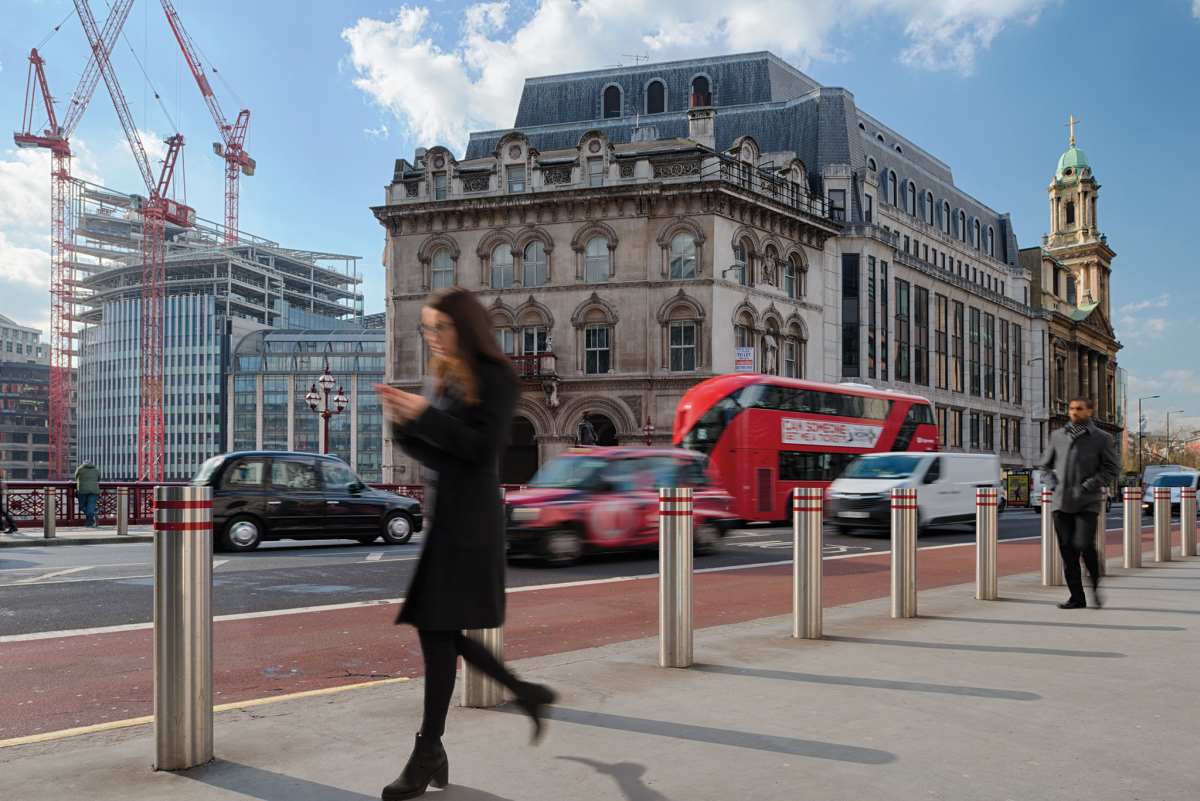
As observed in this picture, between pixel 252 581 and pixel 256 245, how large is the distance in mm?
163952

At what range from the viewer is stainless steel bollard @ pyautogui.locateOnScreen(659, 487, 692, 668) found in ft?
20.1

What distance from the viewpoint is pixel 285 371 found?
13038 centimetres

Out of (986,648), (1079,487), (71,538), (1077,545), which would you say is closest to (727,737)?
(986,648)

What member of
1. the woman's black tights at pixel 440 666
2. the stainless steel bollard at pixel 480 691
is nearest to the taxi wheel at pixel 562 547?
the stainless steel bollard at pixel 480 691

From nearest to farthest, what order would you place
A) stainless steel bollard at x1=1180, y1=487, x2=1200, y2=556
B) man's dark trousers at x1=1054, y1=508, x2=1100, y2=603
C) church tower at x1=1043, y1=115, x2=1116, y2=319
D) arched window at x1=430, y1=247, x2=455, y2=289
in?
man's dark trousers at x1=1054, y1=508, x2=1100, y2=603, stainless steel bollard at x1=1180, y1=487, x2=1200, y2=556, arched window at x1=430, y1=247, x2=455, y2=289, church tower at x1=1043, y1=115, x2=1116, y2=319

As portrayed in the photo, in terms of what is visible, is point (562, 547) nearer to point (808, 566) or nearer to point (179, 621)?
point (808, 566)

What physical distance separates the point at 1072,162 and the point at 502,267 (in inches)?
3246

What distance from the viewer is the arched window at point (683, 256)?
42031 mm

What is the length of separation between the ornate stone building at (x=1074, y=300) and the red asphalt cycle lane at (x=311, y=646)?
228ft

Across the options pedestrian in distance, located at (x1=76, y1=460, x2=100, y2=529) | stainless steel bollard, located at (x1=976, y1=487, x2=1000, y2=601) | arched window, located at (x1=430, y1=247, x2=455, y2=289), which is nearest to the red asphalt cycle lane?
stainless steel bollard, located at (x1=976, y1=487, x2=1000, y2=601)

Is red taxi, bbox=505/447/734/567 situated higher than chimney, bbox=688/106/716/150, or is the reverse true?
chimney, bbox=688/106/716/150

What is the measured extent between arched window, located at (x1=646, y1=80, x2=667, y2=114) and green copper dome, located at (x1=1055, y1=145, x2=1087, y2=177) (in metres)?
66.4

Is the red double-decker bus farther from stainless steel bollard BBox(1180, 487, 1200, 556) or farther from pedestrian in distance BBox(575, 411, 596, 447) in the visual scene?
pedestrian in distance BBox(575, 411, 596, 447)

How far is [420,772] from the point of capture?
145 inches
